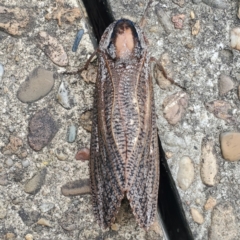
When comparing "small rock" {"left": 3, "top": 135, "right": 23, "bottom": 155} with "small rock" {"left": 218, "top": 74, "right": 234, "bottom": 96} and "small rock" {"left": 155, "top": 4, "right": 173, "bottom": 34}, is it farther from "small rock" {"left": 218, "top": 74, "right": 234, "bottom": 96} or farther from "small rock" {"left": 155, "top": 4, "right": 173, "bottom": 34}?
"small rock" {"left": 218, "top": 74, "right": 234, "bottom": 96}

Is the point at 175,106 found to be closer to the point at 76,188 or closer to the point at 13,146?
the point at 76,188

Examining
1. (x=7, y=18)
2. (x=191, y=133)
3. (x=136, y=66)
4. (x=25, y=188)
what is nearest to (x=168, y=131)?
(x=191, y=133)

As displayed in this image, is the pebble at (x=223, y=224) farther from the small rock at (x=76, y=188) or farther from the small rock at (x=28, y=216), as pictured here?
the small rock at (x=28, y=216)

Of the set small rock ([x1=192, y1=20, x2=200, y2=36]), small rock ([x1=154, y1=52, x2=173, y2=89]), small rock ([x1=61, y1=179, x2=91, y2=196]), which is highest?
small rock ([x1=192, y1=20, x2=200, y2=36])

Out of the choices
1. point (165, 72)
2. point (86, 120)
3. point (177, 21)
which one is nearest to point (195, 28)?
point (177, 21)

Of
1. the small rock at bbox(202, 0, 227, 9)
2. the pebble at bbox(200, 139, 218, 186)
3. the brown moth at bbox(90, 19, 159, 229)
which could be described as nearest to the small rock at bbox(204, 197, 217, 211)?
the pebble at bbox(200, 139, 218, 186)

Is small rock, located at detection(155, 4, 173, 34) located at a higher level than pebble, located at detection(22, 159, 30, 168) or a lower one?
higher
